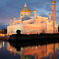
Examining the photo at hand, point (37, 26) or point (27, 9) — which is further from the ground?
point (27, 9)

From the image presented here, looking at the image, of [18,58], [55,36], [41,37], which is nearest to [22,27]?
[41,37]

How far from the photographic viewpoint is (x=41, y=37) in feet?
80.8

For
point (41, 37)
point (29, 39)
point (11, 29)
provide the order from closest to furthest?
point (29, 39) → point (41, 37) → point (11, 29)

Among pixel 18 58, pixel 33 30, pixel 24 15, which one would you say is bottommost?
pixel 18 58

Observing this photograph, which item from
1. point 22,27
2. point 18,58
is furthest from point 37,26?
point 18,58

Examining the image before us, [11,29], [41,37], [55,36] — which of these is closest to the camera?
[41,37]

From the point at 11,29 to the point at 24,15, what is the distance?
676 cm

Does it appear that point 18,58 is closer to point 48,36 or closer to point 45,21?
point 48,36

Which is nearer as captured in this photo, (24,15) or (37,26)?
(37,26)

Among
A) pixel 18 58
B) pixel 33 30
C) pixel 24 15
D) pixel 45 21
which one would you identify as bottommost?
pixel 18 58

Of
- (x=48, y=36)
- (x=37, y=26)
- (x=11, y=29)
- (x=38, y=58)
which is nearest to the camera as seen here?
(x=38, y=58)

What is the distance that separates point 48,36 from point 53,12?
13.8 meters

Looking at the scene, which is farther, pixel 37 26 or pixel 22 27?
pixel 37 26

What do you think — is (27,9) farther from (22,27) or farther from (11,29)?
(22,27)
